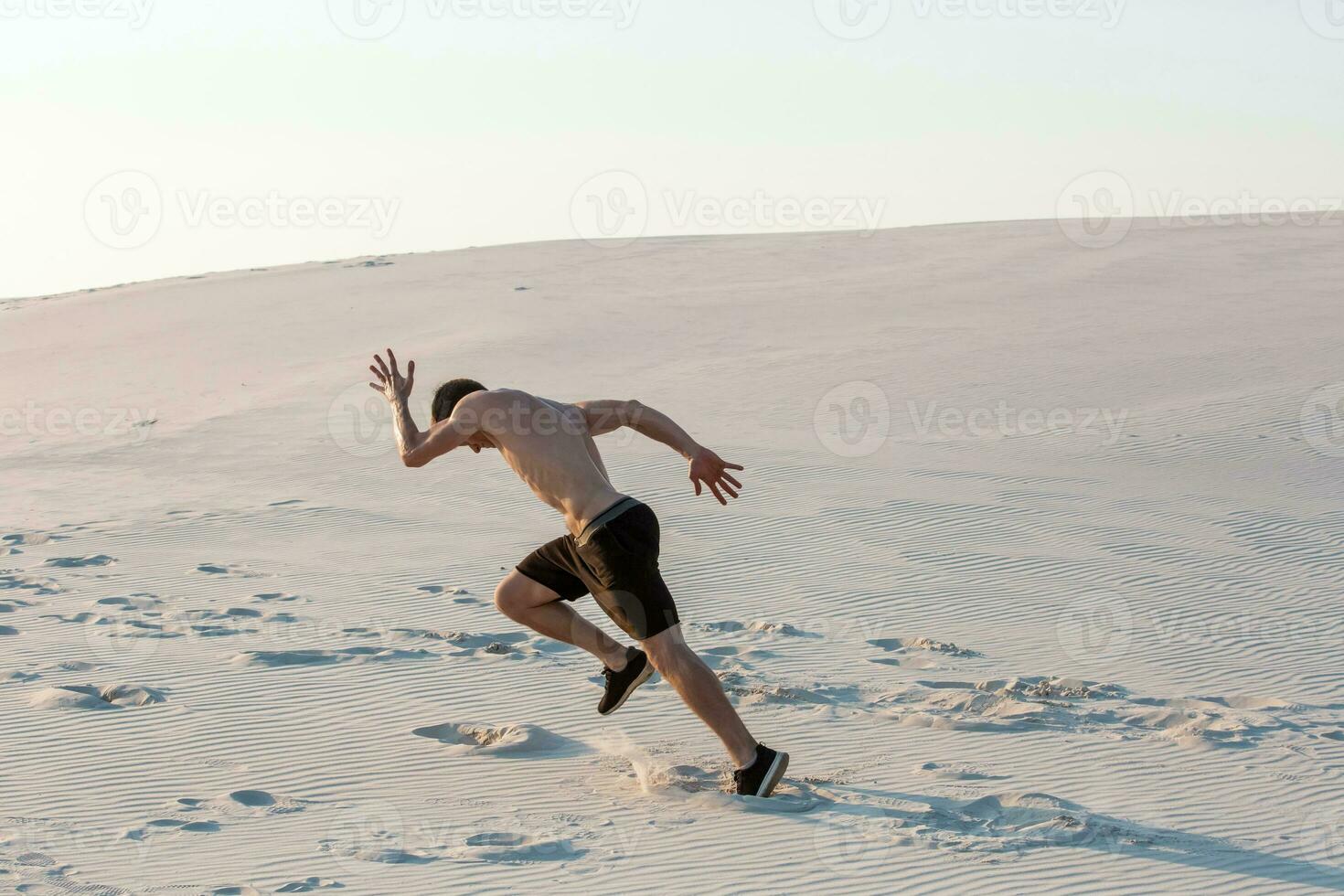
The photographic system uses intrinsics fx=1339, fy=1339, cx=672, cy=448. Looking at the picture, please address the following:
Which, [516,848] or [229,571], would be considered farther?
[229,571]

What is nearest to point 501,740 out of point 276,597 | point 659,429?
point 659,429

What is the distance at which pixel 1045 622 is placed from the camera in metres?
7.93

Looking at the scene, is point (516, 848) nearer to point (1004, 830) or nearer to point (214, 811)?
point (214, 811)

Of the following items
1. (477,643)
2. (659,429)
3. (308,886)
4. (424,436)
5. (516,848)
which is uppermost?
(659,429)

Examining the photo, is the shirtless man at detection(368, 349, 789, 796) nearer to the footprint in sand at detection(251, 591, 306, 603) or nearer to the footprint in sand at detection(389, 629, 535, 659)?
the footprint in sand at detection(389, 629, 535, 659)

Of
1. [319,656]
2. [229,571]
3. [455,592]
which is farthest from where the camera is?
[229,571]

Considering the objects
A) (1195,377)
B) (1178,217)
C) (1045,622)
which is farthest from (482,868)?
(1178,217)

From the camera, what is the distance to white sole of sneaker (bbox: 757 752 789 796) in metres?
4.81

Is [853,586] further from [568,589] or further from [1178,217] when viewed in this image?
[1178,217]

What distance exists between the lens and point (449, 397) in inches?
207

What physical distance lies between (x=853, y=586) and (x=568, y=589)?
3.94 m

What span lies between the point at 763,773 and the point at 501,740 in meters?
1.36

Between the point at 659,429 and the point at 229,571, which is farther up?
the point at 659,429

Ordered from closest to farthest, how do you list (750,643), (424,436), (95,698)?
(424,436), (95,698), (750,643)
